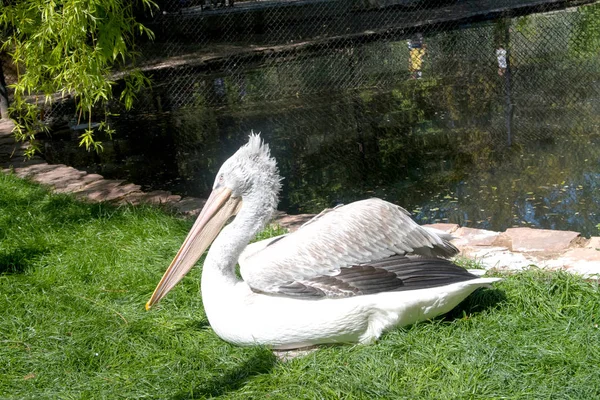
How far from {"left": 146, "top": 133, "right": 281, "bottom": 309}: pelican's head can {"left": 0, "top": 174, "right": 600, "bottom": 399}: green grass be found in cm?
32

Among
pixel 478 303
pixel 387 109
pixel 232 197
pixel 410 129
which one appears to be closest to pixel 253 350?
pixel 232 197

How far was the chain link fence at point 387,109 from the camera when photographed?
6.62 metres

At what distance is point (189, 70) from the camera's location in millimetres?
13219

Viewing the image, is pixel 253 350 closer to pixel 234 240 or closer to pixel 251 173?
pixel 234 240

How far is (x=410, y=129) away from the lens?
8664 millimetres

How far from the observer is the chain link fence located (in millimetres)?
6625

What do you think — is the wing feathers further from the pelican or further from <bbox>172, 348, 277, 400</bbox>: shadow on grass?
<bbox>172, 348, 277, 400</bbox>: shadow on grass

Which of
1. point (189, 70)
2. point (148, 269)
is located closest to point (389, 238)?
point (148, 269)

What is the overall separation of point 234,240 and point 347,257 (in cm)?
54

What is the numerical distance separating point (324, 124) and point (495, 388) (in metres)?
6.63

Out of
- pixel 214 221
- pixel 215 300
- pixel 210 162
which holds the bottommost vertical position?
pixel 210 162

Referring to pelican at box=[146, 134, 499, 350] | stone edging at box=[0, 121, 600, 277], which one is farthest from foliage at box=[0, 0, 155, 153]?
stone edging at box=[0, 121, 600, 277]

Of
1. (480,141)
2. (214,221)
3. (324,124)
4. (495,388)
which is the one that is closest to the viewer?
(495,388)

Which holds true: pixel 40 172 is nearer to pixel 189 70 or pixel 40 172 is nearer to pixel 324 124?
pixel 324 124
